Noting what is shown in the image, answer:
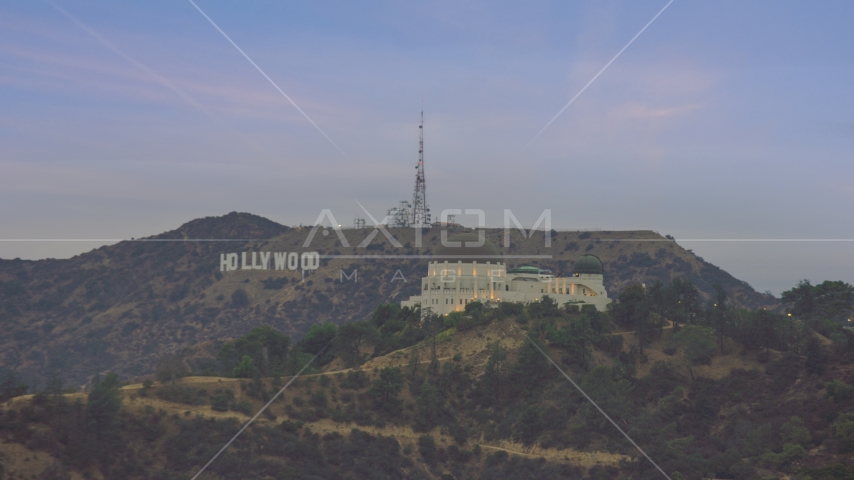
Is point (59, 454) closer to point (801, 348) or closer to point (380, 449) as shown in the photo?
point (380, 449)

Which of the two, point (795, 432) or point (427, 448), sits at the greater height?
point (795, 432)

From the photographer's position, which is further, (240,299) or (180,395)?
(240,299)

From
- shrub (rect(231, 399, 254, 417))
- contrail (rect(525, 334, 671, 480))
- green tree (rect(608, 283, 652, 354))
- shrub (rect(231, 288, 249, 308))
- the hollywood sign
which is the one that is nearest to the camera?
contrail (rect(525, 334, 671, 480))

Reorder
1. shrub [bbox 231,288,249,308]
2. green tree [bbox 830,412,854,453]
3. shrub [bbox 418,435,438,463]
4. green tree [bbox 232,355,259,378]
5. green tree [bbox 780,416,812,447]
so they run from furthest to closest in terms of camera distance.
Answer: shrub [bbox 231,288,249,308], green tree [bbox 232,355,259,378], shrub [bbox 418,435,438,463], green tree [bbox 780,416,812,447], green tree [bbox 830,412,854,453]

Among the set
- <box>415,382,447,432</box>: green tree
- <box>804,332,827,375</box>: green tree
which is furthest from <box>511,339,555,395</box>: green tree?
<box>804,332,827,375</box>: green tree

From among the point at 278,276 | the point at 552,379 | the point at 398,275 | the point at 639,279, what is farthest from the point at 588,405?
the point at 278,276

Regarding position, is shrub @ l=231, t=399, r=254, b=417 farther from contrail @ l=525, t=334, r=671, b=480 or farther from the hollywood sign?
the hollywood sign

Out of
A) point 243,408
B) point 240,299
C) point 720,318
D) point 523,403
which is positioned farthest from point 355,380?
point 240,299

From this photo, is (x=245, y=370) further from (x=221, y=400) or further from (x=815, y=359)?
(x=815, y=359)
